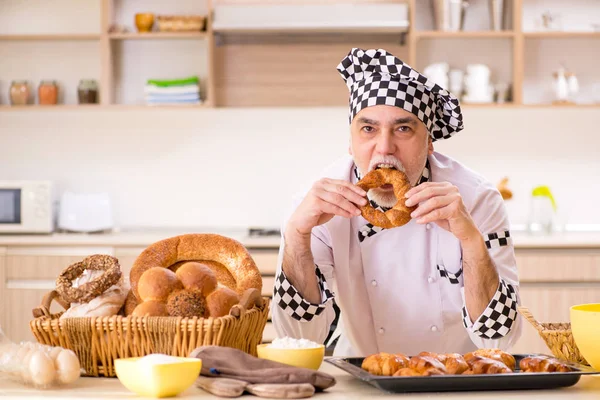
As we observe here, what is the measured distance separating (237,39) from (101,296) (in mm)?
3284

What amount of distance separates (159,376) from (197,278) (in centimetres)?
27

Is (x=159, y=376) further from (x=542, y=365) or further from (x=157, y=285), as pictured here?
(x=542, y=365)

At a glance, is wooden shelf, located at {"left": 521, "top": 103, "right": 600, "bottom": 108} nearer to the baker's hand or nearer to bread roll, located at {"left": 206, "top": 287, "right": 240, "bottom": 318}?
the baker's hand

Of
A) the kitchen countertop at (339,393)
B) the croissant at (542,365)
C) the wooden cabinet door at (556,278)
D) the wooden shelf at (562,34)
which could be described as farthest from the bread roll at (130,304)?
the wooden shelf at (562,34)

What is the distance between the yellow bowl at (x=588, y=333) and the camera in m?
1.33

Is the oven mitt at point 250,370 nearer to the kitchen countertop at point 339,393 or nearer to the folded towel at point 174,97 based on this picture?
the kitchen countertop at point 339,393

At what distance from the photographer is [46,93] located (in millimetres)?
4465

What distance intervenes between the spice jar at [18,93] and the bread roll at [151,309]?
11.3 ft

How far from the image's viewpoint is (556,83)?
438 centimetres

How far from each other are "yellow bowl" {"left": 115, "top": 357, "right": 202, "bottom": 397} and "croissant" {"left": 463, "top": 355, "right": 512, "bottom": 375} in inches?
16.6

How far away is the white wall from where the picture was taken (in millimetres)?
4609

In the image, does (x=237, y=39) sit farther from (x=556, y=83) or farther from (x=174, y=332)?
(x=174, y=332)

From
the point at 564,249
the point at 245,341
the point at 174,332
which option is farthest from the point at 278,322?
the point at 564,249

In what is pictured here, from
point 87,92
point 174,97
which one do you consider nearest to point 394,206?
point 174,97
